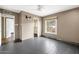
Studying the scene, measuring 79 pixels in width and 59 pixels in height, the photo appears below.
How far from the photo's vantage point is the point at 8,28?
1826 mm

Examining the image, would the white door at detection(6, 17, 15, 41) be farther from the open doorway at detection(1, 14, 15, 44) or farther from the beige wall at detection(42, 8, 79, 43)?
the beige wall at detection(42, 8, 79, 43)

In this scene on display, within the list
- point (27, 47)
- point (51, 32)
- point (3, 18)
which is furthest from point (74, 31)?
point (3, 18)

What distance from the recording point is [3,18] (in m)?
1.73

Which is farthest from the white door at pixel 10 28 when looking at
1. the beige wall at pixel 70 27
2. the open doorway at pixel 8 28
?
the beige wall at pixel 70 27

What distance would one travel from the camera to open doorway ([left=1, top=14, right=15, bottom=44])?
1.74m

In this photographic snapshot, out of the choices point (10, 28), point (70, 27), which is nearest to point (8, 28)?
point (10, 28)

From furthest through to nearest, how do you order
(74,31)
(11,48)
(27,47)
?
(74,31) → (27,47) → (11,48)

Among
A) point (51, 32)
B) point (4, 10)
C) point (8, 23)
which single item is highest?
point (4, 10)

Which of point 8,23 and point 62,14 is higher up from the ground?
point 62,14

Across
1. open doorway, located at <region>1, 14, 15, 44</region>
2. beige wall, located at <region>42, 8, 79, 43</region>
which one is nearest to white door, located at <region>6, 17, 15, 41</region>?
open doorway, located at <region>1, 14, 15, 44</region>

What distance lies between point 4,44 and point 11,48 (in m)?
0.22

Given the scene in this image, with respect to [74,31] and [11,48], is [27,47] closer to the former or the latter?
[11,48]

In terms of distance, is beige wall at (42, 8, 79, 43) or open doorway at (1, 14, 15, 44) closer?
open doorway at (1, 14, 15, 44)

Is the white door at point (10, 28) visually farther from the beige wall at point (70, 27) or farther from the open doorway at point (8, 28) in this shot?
the beige wall at point (70, 27)
